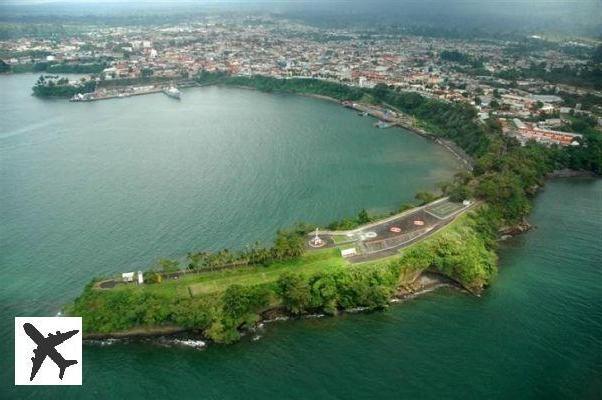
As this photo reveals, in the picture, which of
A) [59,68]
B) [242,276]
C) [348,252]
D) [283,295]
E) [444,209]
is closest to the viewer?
[283,295]

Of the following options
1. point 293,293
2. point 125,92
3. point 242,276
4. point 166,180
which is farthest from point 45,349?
point 125,92

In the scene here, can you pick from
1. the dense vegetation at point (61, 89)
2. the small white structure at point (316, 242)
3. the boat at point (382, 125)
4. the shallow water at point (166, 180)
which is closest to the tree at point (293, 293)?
the small white structure at point (316, 242)

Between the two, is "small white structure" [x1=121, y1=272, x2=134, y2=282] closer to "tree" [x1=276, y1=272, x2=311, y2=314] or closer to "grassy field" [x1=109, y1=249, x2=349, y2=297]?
"grassy field" [x1=109, y1=249, x2=349, y2=297]

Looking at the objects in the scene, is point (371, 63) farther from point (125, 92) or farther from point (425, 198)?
point (425, 198)

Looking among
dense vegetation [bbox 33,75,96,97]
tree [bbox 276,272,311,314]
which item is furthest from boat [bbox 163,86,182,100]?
tree [bbox 276,272,311,314]

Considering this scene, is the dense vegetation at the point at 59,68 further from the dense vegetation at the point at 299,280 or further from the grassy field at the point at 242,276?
the grassy field at the point at 242,276

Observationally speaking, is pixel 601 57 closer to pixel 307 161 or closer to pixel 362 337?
pixel 307 161

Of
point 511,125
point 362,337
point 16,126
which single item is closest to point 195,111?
point 16,126
